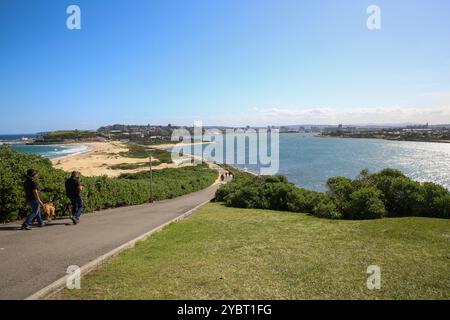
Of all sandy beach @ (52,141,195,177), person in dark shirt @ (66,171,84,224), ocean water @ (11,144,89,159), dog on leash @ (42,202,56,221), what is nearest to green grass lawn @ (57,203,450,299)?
person in dark shirt @ (66,171,84,224)

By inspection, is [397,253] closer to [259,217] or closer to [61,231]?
[259,217]

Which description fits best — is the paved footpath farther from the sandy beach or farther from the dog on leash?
the sandy beach

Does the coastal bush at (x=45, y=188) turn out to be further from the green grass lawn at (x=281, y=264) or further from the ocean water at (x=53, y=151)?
the ocean water at (x=53, y=151)

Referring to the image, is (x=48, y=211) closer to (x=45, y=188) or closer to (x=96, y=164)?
(x=45, y=188)

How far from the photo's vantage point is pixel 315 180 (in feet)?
172

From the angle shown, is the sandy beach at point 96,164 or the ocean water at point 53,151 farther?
the ocean water at point 53,151

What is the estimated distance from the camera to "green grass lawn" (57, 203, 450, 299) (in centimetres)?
523

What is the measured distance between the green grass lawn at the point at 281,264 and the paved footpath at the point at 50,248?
0.67 m

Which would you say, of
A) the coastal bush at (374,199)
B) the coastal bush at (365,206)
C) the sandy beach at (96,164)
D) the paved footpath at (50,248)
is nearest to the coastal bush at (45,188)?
the paved footpath at (50,248)

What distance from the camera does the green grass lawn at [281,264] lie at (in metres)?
5.23

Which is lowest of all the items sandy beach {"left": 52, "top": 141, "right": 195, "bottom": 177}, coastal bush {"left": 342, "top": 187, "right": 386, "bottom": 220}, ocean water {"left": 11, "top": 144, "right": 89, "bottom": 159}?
sandy beach {"left": 52, "top": 141, "right": 195, "bottom": 177}

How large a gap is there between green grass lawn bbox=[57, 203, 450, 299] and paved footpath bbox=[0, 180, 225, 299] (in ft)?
2.19

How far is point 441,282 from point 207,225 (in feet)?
21.2
